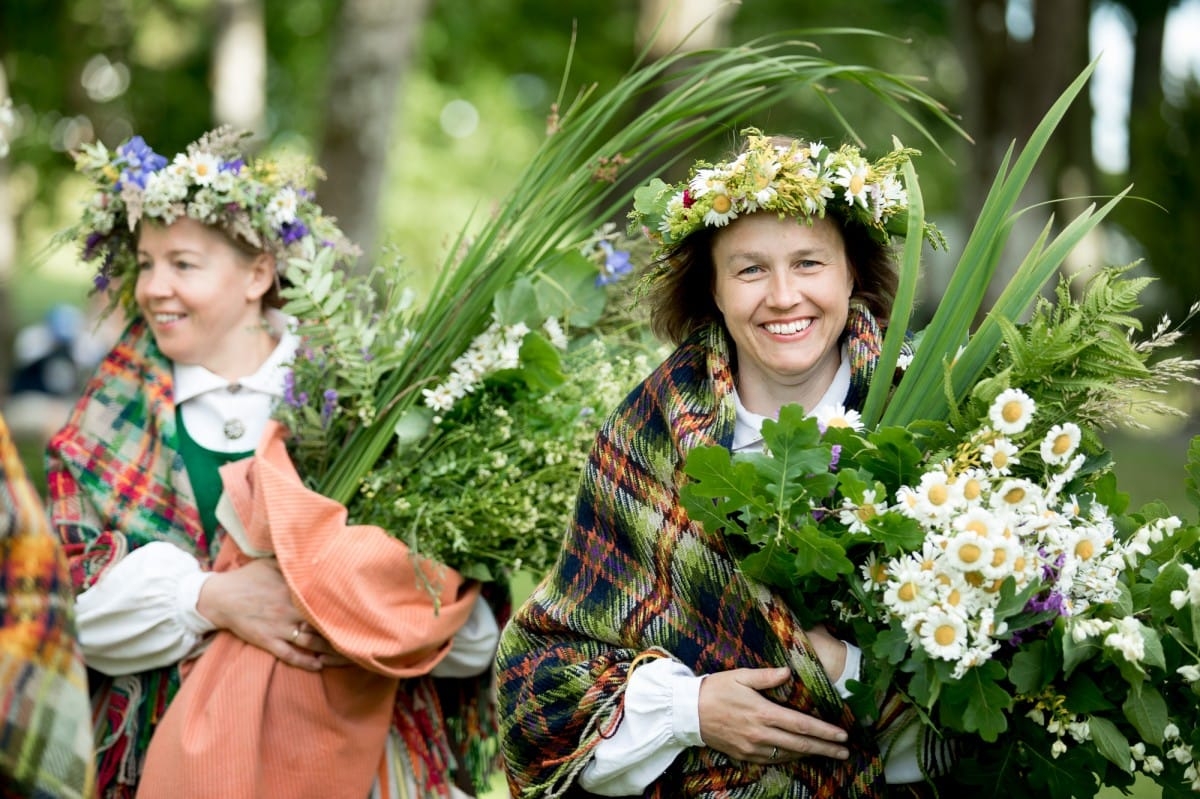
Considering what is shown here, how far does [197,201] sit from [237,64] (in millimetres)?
9356

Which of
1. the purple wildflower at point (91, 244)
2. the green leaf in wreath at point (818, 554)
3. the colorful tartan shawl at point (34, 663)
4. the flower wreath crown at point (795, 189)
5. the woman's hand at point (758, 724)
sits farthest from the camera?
the purple wildflower at point (91, 244)

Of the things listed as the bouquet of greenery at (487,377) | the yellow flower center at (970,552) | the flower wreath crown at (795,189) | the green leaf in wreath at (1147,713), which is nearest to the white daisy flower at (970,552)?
the yellow flower center at (970,552)

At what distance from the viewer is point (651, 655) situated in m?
2.63

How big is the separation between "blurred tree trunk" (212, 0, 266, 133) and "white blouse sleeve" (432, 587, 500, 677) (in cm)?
935

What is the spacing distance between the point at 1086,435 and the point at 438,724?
5.77ft

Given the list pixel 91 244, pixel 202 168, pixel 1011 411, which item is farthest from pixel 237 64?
pixel 1011 411

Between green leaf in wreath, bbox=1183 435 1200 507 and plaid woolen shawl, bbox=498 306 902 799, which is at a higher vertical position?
green leaf in wreath, bbox=1183 435 1200 507

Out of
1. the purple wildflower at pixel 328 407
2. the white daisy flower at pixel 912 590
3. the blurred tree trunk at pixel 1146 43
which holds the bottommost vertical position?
the white daisy flower at pixel 912 590

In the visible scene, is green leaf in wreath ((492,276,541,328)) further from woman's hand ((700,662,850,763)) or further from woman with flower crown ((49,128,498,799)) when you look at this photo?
woman's hand ((700,662,850,763))

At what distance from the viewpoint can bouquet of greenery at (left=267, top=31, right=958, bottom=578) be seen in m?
3.24

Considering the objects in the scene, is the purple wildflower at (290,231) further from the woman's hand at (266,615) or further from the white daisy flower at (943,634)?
the white daisy flower at (943,634)

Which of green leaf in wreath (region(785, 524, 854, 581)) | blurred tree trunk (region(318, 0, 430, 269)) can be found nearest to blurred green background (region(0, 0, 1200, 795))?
blurred tree trunk (region(318, 0, 430, 269))

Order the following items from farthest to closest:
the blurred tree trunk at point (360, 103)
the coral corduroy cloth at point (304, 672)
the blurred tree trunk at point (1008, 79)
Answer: the blurred tree trunk at point (1008, 79), the blurred tree trunk at point (360, 103), the coral corduroy cloth at point (304, 672)

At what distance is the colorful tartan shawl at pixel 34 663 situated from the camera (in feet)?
5.46
